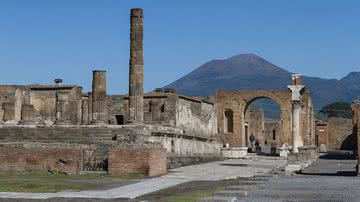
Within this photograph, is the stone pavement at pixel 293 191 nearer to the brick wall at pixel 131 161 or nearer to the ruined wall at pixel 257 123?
the brick wall at pixel 131 161

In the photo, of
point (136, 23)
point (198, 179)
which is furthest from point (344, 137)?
point (198, 179)

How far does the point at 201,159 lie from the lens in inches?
1474

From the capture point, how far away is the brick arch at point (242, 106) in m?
56.1

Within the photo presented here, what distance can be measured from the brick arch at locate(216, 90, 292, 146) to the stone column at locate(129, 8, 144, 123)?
23705 millimetres

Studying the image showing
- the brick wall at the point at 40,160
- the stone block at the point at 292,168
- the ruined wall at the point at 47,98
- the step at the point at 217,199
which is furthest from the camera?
the ruined wall at the point at 47,98

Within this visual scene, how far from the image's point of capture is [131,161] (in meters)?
23.4

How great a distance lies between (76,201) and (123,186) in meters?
4.17

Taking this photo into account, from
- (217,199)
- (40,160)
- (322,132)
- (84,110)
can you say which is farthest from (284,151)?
(217,199)

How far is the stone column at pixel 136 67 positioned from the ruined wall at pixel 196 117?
609 centimetres

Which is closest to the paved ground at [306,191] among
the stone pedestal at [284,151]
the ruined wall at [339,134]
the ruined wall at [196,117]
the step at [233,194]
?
the step at [233,194]

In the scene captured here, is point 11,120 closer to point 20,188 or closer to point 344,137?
point 20,188

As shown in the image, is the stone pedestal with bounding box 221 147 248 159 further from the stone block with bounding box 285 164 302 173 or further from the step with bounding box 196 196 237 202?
the step with bounding box 196 196 237 202

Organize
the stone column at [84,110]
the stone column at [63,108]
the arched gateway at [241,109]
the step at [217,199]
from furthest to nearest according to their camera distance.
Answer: the arched gateway at [241,109]
the stone column at [84,110]
the stone column at [63,108]
the step at [217,199]

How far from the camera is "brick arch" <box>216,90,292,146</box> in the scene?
5606 centimetres
